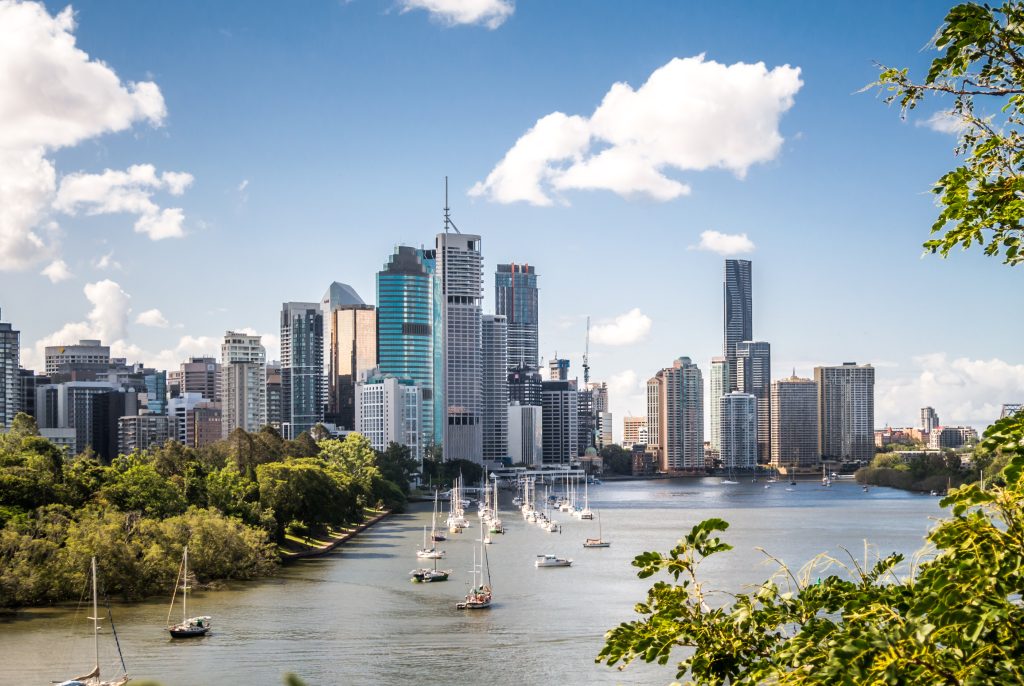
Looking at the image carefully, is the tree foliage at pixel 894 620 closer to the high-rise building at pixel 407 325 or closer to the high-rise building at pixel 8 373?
the high-rise building at pixel 8 373

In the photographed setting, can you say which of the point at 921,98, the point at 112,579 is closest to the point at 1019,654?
the point at 921,98

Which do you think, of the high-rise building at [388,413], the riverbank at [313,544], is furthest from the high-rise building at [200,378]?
the riverbank at [313,544]

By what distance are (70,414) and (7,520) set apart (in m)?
98.1

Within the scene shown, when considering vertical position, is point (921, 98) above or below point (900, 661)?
above

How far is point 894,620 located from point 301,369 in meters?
185

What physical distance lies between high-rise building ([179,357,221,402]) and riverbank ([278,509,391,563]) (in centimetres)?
12603

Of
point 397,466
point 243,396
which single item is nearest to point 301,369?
point 243,396

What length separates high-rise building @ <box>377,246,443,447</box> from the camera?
16262 centimetres

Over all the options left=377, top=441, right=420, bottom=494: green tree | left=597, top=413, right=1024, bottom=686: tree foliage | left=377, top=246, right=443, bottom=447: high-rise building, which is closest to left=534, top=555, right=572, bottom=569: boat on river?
left=597, top=413, right=1024, bottom=686: tree foliage

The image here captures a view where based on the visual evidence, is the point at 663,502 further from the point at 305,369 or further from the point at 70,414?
the point at 305,369

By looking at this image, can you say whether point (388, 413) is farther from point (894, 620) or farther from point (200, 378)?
point (894, 620)

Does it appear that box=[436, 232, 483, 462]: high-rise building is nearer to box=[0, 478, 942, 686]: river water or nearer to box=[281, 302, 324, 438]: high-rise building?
box=[281, 302, 324, 438]: high-rise building

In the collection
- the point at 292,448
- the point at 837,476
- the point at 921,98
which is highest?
the point at 921,98

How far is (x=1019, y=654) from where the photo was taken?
199 inches
